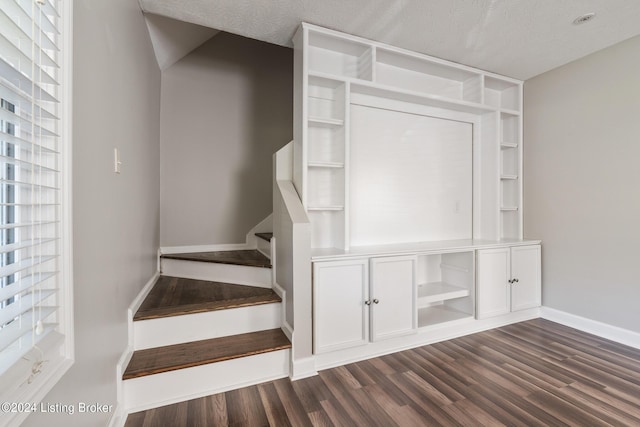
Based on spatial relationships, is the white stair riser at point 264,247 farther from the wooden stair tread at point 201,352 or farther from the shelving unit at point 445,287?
the shelving unit at point 445,287

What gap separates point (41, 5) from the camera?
88 cm

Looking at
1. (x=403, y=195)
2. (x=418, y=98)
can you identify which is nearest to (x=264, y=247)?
(x=403, y=195)

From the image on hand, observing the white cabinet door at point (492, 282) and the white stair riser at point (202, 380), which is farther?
the white cabinet door at point (492, 282)

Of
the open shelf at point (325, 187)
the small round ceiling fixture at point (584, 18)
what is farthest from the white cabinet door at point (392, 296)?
the small round ceiling fixture at point (584, 18)

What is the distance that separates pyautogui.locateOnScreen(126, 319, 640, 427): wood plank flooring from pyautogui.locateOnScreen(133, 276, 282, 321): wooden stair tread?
538 mm

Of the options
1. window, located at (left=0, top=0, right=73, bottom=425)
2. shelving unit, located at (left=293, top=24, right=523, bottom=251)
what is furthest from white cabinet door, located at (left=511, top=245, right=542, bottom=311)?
window, located at (left=0, top=0, right=73, bottom=425)

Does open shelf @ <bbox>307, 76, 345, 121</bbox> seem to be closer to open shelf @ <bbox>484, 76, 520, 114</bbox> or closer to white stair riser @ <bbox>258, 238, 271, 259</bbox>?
white stair riser @ <bbox>258, 238, 271, 259</bbox>

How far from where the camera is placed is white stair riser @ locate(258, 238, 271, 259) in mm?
2869

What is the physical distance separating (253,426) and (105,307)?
3.15 feet

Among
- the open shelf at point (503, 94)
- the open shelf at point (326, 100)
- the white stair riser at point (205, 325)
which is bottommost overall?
the white stair riser at point (205, 325)

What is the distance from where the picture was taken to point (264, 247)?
3.09m

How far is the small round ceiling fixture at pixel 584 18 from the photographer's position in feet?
7.03

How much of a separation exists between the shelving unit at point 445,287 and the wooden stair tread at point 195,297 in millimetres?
1375

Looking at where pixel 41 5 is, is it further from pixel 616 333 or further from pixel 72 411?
pixel 616 333
